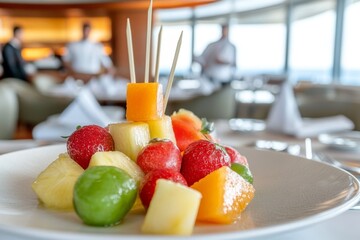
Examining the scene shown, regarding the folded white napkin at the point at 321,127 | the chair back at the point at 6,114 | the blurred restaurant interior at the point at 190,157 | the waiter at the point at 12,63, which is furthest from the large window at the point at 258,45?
the folded white napkin at the point at 321,127

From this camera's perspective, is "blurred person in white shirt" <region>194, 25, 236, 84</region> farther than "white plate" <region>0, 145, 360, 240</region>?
Yes

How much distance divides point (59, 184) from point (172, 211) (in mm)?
224

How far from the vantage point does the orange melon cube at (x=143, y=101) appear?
770mm

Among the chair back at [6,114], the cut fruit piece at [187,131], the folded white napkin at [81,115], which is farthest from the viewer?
the chair back at [6,114]

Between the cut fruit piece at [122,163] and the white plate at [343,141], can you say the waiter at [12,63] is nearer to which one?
the white plate at [343,141]

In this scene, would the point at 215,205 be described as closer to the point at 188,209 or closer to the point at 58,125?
the point at 188,209

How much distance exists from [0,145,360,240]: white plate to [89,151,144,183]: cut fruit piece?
0.22ft

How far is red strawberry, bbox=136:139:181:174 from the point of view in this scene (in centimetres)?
68

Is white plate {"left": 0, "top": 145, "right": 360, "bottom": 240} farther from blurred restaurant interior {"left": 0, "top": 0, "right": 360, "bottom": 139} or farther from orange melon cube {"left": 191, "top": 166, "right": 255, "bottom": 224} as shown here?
blurred restaurant interior {"left": 0, "top": 0, "right": 360, "bottom": 139}

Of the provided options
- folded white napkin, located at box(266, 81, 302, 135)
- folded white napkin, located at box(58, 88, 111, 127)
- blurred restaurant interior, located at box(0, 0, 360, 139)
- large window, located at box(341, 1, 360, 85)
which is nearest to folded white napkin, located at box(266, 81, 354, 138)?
folded white napkin, located at box(266, 81, 302, 135)

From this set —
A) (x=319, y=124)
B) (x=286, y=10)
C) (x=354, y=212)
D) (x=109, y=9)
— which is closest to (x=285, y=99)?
(x=319, y=124)

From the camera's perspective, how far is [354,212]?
0.78 m

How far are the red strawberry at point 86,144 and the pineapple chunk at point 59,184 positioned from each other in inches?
1.1

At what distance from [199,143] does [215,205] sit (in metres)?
0.16
